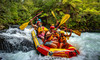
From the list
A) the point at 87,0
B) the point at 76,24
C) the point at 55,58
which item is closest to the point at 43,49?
the point at 55,58

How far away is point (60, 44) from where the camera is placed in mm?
3896

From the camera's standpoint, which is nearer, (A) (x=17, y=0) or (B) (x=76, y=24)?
(A) (x=17, y=0)

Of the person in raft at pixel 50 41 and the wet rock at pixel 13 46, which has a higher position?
the person in raft at pixel 50 41

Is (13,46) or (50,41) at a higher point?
(50,41)

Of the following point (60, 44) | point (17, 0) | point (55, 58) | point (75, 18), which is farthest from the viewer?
point (75, 18)

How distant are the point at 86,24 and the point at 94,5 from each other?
8.60ft

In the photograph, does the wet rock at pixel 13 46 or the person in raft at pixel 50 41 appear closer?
the person in raft at pixel 50 41

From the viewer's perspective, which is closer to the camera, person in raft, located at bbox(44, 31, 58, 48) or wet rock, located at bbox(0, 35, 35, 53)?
person in raft, located at bbox(44, 31, 58, 48)

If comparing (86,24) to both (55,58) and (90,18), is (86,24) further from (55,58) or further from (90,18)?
(55,58)

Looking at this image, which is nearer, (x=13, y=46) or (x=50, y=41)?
(x=50, y=41)

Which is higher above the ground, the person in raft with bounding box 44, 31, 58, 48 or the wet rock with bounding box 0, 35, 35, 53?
the person in raft with bounding box 44, 31, 58, 48

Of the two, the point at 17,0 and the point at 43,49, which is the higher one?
the point at 17,0

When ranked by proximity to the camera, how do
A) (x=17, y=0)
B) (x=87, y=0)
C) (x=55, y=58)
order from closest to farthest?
(x=55, y=58) → (x=17, y=0) → (x=87, y=0)

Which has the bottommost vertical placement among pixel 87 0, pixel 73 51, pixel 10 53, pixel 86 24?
pixel 86 24
